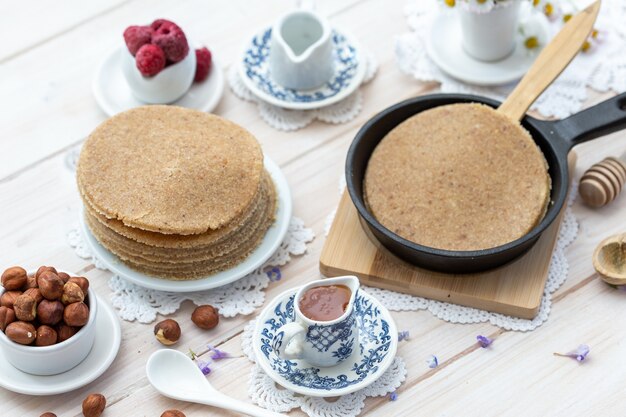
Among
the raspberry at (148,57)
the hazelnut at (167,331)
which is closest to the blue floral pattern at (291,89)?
the raspberry at (148,57)

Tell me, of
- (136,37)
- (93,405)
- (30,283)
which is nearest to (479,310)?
(93,405)

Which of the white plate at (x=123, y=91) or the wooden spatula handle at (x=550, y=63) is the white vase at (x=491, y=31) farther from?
the white plate at (x=123, y=91)

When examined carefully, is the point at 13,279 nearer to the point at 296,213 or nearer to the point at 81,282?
the point at 81,282

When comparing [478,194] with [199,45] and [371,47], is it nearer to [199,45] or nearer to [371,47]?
[371,47]

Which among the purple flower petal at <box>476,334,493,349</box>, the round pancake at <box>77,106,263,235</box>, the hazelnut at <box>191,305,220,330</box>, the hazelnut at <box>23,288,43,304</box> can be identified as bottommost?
the hazelnut at <box>191,305,220,330</box>

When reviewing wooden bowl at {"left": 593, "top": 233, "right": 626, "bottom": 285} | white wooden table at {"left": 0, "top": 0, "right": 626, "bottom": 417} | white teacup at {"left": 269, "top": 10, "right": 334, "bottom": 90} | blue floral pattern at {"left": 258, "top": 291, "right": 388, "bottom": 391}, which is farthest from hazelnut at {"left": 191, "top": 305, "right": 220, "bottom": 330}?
wooden bowl at {"left": 593, "top": 233, "right": 626, "bottom": 285}

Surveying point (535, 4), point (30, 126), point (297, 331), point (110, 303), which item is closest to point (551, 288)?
point (297, 331)

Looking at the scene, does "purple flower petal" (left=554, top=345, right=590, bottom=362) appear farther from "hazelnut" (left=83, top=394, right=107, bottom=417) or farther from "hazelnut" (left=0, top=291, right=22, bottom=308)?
"hazelnut" (left=0, top=291, right=22, bottom=308)
